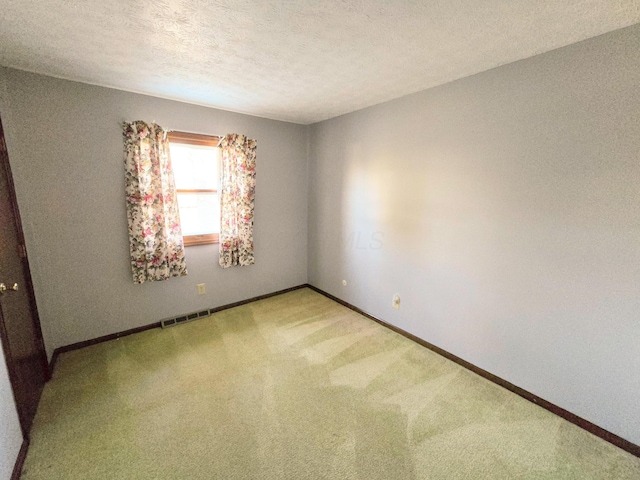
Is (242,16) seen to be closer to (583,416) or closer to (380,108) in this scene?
(380,108)

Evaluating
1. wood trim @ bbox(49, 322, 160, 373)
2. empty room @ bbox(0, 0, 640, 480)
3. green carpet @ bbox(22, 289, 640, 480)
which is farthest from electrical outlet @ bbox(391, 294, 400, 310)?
wood trim @ bbox(49, 322, 160, 373)

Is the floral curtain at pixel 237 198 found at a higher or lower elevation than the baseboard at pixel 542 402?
higher

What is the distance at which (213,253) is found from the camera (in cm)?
304

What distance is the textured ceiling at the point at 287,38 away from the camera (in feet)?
4.00

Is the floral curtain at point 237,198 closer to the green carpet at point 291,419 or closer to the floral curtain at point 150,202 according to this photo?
the floral curtain at point 150,202

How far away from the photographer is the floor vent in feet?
9.07

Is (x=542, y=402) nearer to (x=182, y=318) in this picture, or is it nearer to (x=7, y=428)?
(x=7, y=428)

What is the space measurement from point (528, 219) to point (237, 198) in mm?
2689

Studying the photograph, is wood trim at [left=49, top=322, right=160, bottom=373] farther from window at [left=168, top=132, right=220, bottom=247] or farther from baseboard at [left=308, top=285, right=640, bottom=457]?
baseboard at [left=308, top=285, right=640, bottom=457]

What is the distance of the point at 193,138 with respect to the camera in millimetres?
2703

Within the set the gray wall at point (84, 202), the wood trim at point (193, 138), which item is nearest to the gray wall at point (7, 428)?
the gray wall at point (84, 202)

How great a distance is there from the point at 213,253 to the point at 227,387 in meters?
1.54

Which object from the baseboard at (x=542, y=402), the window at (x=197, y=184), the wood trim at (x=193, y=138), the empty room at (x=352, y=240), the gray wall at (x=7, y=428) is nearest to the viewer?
the gray wall at (x=7, y=428)

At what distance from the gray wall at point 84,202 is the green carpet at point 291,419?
0.35 metres
